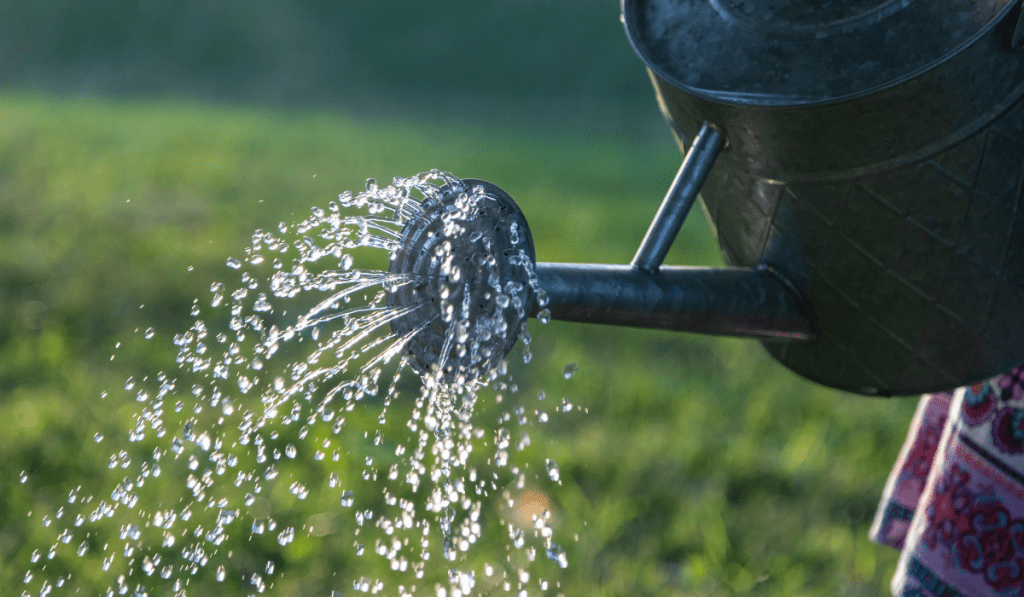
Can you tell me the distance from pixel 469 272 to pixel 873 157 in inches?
13.8

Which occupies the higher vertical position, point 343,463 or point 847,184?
point 847,184

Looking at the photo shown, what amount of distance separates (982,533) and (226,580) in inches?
40.4

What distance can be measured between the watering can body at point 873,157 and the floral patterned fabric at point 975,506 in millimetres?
108

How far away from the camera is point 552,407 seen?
2080 millimetres

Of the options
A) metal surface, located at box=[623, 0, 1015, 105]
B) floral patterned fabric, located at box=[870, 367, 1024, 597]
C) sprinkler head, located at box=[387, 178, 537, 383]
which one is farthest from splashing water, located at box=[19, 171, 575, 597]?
floral patterned fabric, located at box=[870, 367, 1024, 597]

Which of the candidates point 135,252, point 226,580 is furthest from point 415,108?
point 226,580

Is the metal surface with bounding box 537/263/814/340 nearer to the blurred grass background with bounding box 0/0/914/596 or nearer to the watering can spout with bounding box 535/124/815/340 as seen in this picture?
the watering can spout with bounding box 535/124/815/340

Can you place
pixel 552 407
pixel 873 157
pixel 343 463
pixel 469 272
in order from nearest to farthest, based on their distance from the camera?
pixel 469 272 < pixel 873 157 < pixel 343 463 < pixel 552 407

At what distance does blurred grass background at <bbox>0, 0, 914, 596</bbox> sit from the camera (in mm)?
1521

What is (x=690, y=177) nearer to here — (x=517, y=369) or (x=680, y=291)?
(x=680, y=291)

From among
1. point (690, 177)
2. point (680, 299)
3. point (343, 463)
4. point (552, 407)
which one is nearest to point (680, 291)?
point (680, 299)

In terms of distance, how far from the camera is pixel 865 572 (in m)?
1.49

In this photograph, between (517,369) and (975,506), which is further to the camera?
(517,369)

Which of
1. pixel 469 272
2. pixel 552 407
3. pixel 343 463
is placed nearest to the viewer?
pixel 469 272
